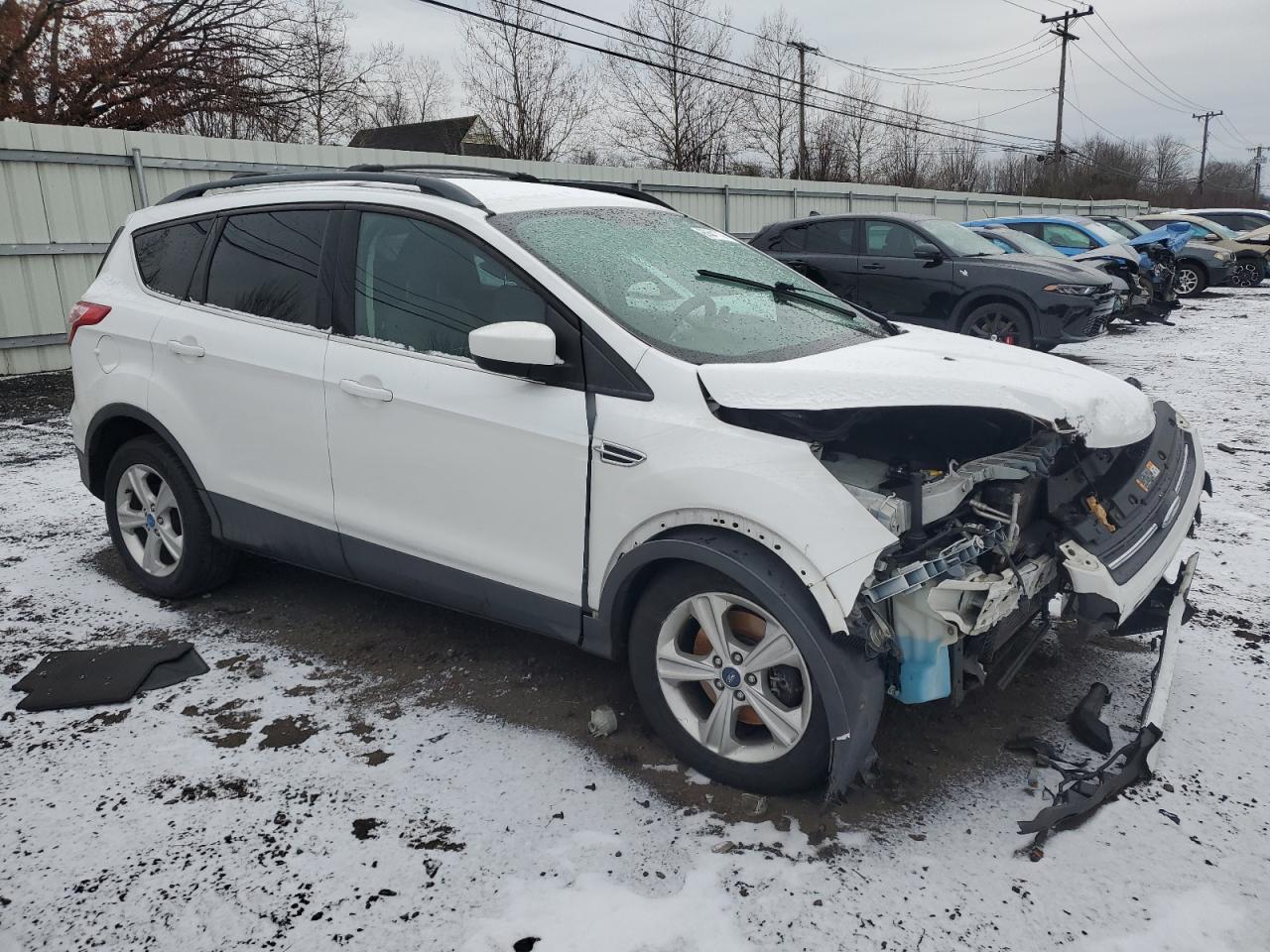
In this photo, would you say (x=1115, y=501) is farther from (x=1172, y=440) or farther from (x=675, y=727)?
(x=675, y=727)

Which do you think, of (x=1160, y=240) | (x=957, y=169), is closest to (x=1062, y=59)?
(x=957, y=169)

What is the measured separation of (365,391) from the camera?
3.39 metres

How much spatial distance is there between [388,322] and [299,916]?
6.50ft

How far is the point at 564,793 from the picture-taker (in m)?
2.89

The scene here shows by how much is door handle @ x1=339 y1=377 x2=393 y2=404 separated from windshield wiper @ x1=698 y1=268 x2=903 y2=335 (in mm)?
1221

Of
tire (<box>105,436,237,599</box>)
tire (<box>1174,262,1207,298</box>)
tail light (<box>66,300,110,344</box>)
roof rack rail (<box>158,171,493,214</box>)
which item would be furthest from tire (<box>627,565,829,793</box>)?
tire (<box>1174,262,1207,298</box>)

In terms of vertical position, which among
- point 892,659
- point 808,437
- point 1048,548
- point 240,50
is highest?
point 240,50

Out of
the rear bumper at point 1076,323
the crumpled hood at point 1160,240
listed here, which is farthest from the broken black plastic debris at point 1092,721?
the crumpled hood at point 1160,240

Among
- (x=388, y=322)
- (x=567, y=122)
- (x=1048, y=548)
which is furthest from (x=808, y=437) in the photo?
(x=567, y=122)

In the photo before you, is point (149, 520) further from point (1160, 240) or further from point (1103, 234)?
point (1160, 240)

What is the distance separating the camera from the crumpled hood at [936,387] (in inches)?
105

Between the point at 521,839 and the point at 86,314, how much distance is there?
127 inches

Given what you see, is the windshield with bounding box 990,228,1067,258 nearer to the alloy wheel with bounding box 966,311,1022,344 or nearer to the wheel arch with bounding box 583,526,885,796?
the alloy wheel with bounding box 966,311,1022,344

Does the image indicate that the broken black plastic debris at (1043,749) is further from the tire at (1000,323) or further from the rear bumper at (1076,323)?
the rear bumper at (1076,323)
